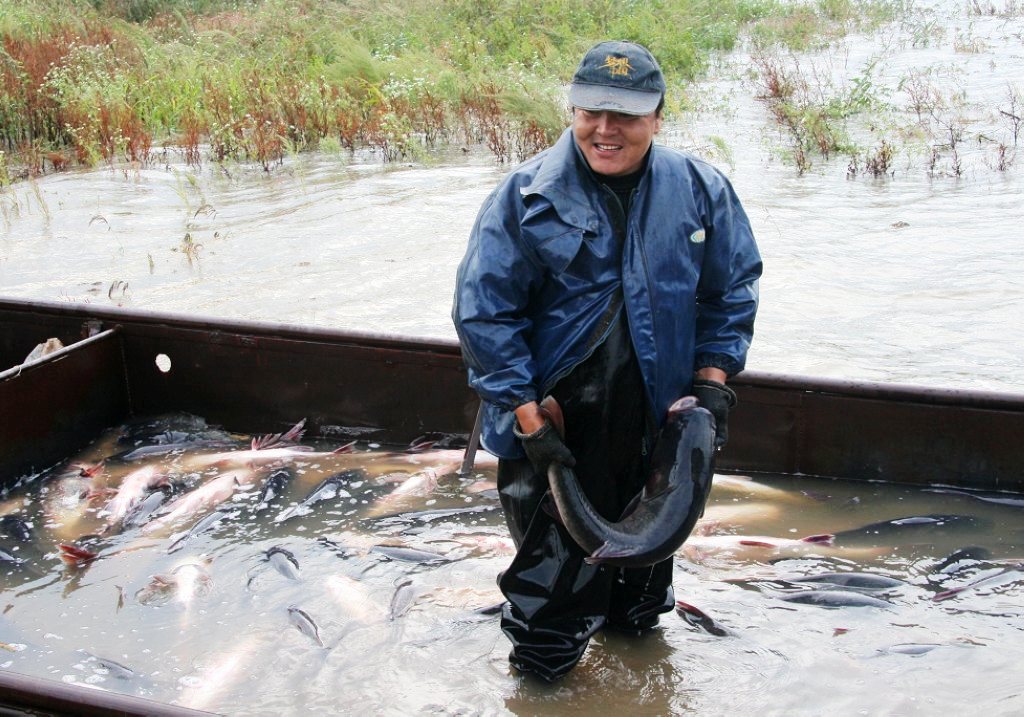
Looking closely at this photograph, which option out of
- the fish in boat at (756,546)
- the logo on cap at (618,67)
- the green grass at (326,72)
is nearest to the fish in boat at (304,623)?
the fish in boat at (756,546)

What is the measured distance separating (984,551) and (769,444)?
109cm

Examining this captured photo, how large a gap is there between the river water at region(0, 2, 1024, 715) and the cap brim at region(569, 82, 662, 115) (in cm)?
199

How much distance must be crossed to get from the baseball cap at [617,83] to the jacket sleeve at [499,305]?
36cm

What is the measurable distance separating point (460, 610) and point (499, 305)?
1.60 m

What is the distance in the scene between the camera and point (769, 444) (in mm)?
5066

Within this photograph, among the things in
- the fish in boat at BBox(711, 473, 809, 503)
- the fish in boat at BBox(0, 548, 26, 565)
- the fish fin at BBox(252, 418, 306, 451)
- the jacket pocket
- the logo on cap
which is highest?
the logo on cap

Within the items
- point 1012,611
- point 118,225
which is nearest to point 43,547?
point 1012,611

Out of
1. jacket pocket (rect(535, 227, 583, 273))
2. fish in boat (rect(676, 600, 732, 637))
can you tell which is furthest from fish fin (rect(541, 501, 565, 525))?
fish in boat (rect(676, 600, 732, 637))

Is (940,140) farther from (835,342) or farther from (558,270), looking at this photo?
(558,270)

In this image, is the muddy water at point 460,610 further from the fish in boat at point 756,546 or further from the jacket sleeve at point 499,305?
the jacket sleeve at point 499,305

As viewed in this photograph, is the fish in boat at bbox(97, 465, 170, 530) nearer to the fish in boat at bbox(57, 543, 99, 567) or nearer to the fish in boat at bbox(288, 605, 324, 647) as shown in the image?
the fish in boat at bbox(57, 543, 99, 567)

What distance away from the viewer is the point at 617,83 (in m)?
2.99

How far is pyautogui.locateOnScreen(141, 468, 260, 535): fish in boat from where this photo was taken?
4.98 metres

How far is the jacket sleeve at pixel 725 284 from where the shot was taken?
3232 millimetres
